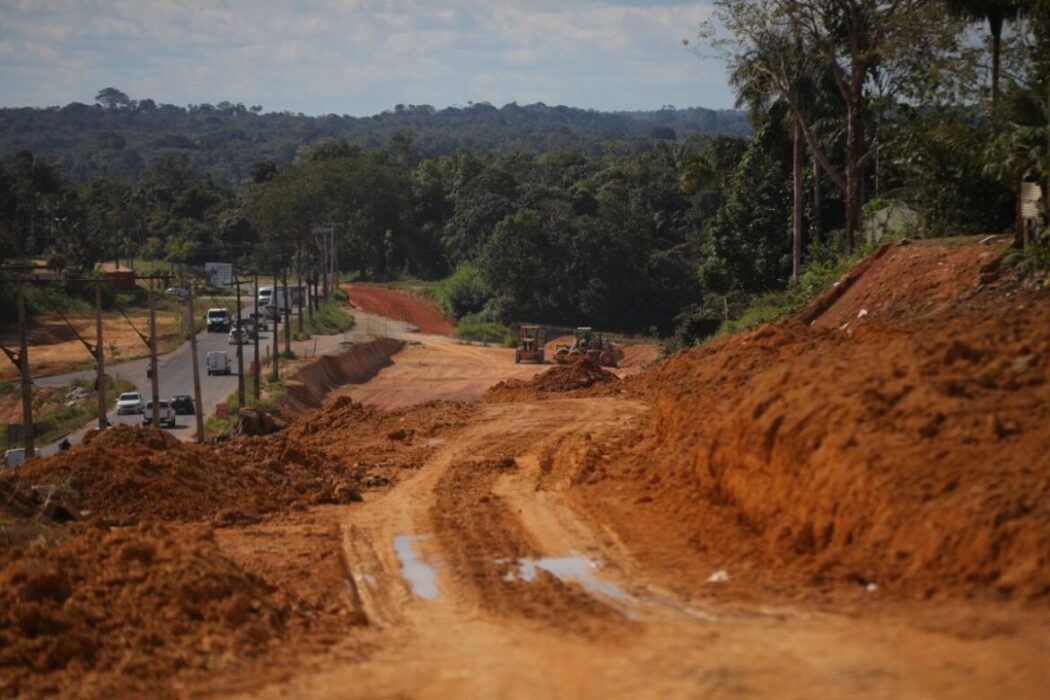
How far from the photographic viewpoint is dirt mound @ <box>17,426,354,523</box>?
18.3m

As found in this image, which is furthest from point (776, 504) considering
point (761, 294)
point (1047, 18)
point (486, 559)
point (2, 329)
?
point (2, 329)

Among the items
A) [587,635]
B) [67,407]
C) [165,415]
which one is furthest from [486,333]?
[587,635]

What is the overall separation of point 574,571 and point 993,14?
2246cm

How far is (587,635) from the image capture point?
37.2ft

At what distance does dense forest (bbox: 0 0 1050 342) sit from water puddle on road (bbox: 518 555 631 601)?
33.1 feet

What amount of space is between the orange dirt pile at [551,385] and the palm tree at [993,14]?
514 inches

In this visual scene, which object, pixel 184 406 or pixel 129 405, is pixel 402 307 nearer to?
pixel 184 406

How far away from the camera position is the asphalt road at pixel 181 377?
170ft

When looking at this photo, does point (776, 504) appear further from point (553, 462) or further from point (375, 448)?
point (375, 448)

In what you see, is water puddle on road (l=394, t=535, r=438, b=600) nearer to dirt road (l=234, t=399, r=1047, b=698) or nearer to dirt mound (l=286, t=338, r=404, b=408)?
dirt road (l=234, t=399, r=1047, b=698)

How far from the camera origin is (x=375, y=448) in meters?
24.9

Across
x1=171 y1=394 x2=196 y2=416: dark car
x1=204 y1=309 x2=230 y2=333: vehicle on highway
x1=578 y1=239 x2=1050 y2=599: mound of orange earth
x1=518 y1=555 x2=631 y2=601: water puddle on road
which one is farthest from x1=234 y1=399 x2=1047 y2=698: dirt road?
x1=204 y1=309 x2=230 y2=333: vehicle on highway

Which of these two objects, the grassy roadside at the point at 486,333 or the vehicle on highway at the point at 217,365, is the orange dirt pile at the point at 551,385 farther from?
the grassy roadside at the point at 486,333

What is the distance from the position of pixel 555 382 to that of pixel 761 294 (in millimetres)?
16034
